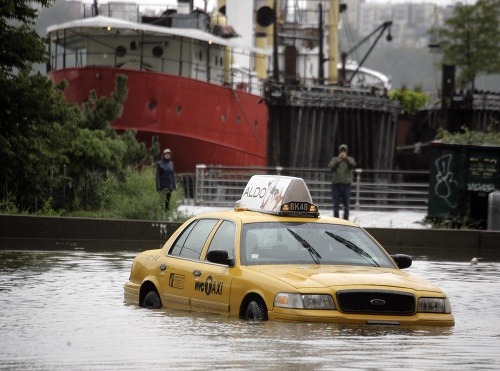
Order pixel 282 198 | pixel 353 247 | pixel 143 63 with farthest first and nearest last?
1. pixel 143 63
2. pixel 282 198
3. pixel 353 247

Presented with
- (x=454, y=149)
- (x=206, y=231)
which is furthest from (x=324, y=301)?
(x=454, y=149)

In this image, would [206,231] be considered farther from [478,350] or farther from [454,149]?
[454,149]

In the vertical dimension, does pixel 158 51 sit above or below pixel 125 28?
below

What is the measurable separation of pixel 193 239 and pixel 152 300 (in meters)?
0.76

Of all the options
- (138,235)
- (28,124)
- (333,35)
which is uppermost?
(333,35)

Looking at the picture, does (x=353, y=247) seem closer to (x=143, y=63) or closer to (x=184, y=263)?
(x=184, y=263)

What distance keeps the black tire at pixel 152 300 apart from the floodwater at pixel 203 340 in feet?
0.71

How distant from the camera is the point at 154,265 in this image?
14.2 m

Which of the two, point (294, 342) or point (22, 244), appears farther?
point (22, 244)

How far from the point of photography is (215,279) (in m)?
13.1

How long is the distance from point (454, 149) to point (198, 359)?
23745 millimetres

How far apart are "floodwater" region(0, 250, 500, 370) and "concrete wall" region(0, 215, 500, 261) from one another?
1074 centimetres

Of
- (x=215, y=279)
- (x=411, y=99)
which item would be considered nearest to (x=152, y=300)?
(x=215, y=279)

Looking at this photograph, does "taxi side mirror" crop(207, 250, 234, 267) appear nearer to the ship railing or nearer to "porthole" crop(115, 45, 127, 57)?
the ship railing
